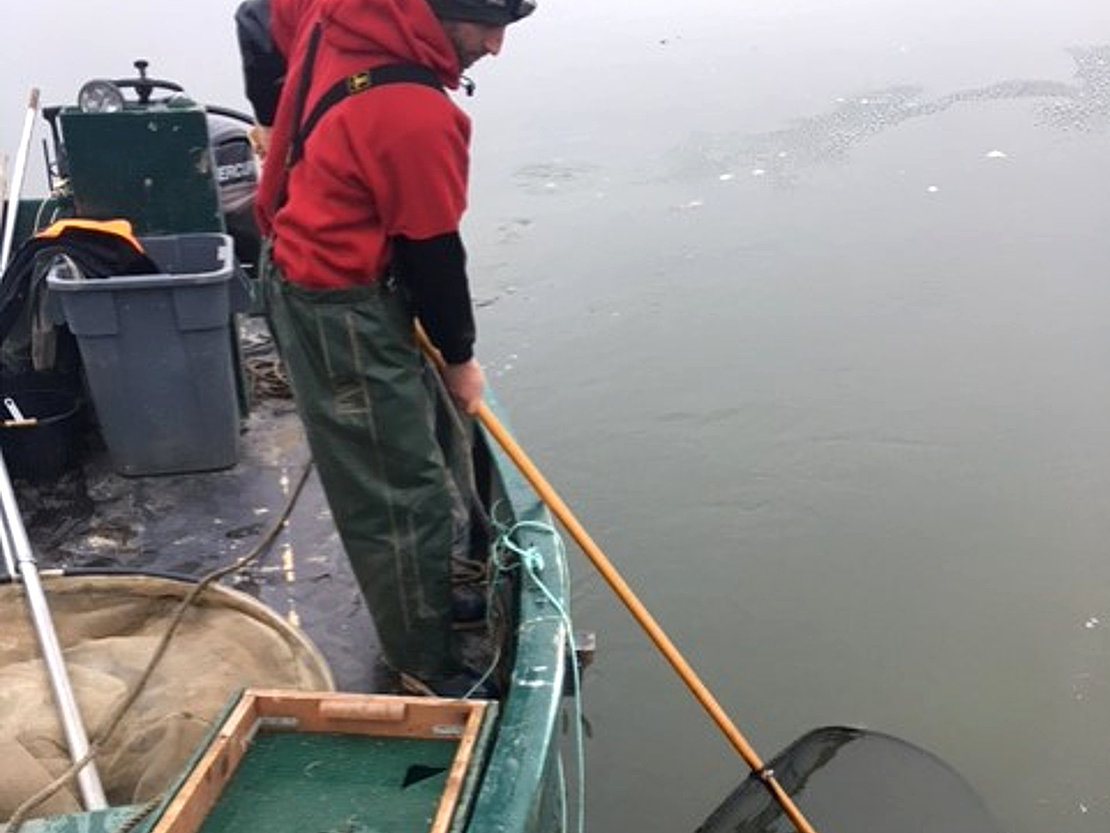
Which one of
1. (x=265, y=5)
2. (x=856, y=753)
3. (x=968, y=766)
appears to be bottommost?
(x=968, y=766)

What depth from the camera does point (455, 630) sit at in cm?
298

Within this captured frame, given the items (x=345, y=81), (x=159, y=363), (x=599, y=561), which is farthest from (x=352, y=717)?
(x=159, y=363)

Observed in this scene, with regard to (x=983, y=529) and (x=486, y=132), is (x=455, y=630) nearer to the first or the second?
(x=983, y=529)

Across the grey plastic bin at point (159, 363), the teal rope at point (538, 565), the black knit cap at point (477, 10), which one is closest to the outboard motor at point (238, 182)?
the grey plastic bin at point (159, 363)

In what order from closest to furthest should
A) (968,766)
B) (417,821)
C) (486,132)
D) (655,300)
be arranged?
(417,821), (968,766), (655,300), (486,132)

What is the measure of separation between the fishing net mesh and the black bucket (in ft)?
2.66

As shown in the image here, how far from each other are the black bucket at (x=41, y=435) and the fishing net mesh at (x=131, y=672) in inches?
31.9

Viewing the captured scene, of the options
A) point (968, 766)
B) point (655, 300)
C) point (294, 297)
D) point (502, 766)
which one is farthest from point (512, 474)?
point (655, 300)

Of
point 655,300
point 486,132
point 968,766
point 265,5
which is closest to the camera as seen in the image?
point 265,5

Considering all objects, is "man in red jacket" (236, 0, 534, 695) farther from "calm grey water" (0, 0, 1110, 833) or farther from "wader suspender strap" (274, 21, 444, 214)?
"calm grey water" (0, 0, 1110, 833)

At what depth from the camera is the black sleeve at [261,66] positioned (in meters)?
3.15

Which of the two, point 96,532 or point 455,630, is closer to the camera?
point 455,630

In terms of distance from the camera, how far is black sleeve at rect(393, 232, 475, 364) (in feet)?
7.84

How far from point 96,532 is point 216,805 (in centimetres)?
169
